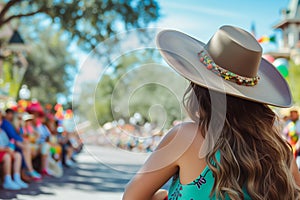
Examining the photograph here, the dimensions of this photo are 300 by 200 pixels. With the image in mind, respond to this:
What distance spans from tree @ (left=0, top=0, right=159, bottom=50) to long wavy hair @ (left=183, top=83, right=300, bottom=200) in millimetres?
10959

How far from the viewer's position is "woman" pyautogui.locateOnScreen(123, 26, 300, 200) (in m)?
1.90

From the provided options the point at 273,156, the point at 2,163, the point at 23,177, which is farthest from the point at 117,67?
the point at 23,177

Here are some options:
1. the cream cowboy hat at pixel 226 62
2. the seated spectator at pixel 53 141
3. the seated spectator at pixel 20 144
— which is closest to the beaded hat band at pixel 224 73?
the cream cowboy hat at pixel 226 62

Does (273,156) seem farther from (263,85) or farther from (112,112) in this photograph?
(112,112)

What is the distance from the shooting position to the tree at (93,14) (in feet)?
42.4

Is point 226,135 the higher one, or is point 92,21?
point 226,135

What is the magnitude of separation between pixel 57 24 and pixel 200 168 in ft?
40.1

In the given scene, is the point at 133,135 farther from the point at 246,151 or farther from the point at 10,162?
the point at 10,162

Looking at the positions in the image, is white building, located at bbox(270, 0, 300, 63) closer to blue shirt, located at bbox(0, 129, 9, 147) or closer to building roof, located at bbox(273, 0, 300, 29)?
building roof, located at bbox(273, 0, 300, 29)

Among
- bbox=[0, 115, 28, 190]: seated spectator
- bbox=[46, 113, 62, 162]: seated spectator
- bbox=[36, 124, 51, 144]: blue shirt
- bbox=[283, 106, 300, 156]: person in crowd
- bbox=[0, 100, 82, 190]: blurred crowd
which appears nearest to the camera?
bbox=[0, 115, 28, 190]: seated spectator

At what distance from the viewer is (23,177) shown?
8172mm

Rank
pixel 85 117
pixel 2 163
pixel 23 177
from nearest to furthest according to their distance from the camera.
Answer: pixel 85 117 → pixel 2 163 → pixel 23 177

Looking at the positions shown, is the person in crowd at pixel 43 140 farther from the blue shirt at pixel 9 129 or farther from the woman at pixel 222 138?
the woman at pixel 222 138

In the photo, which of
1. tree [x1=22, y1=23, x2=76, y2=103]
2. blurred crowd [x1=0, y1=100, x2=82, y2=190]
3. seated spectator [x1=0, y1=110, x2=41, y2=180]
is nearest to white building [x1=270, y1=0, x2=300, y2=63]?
tree [x1=22, y1=23, x2=76, y2=103]
